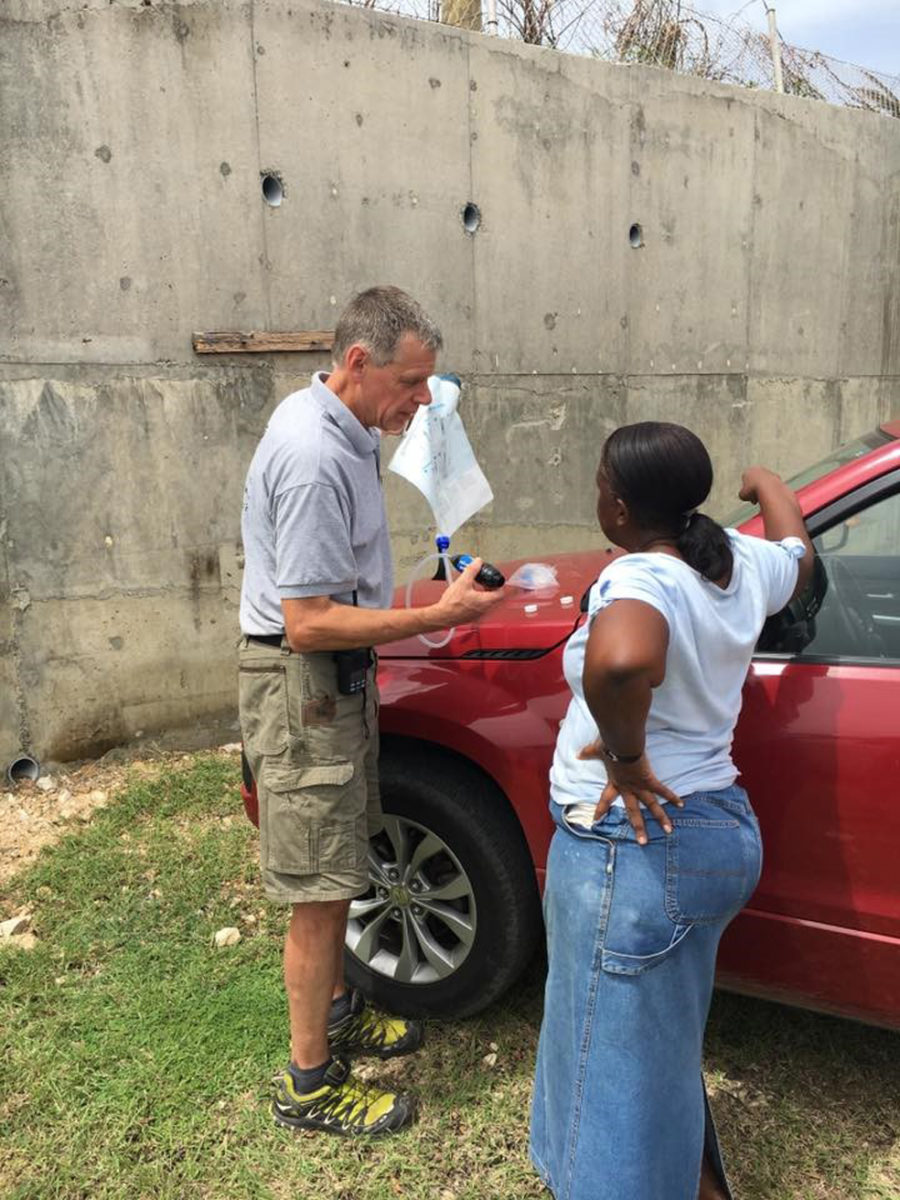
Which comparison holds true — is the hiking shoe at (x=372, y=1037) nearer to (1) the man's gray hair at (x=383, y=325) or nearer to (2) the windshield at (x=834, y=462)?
(2) the windshield at (x=834, y=462)

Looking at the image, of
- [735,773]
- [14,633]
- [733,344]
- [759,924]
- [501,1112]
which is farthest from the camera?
[733,344]

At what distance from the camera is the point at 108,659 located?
4547 mm

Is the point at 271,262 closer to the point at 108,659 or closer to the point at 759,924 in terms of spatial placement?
the point at 108,659

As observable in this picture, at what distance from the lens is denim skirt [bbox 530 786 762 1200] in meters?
1.64

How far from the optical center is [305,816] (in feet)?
7.23

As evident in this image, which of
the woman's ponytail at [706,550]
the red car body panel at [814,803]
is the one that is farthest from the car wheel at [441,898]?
the woman's ponytail at [706,550]

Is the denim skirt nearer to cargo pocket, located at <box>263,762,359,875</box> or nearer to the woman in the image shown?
the woman

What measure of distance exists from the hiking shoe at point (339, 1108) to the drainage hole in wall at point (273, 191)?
12.9 ft

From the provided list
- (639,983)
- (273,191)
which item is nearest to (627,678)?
(639,983)

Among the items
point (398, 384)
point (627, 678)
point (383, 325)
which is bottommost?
point (627, 678)

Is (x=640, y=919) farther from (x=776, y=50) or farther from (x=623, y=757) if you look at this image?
(x=776, y=50)

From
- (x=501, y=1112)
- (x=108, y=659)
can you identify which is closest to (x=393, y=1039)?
(x=501, y=1112)

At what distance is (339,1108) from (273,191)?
4.10m

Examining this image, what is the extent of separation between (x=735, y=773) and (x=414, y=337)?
117cm
